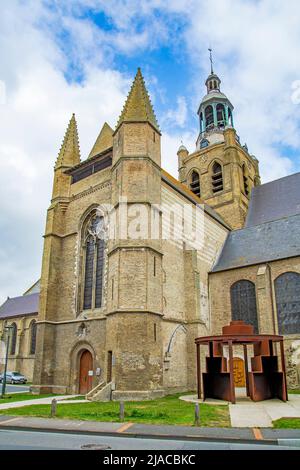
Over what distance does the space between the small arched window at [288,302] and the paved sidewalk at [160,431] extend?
13.3m

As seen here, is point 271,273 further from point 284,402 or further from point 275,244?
point 284,402

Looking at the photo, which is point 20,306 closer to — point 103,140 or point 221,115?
point 103,140

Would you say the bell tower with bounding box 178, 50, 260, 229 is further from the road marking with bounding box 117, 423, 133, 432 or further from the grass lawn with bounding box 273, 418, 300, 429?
the road marking with bounding box 117, 423, 133, 432

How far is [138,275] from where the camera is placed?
1709cm

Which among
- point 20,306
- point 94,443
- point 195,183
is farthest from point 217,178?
Result: point 94,443

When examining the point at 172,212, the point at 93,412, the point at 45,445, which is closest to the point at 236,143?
the point at 172,212

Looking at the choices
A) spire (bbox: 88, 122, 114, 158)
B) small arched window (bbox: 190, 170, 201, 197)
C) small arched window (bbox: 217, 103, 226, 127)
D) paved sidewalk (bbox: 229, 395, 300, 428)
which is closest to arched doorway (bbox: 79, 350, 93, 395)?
paved sidewalk (bbox: 229, 395, 300, 428)

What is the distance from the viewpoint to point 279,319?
21.2 meters

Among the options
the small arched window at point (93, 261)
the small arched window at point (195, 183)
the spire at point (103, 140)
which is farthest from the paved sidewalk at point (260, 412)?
the small arched window at point (195, 183)

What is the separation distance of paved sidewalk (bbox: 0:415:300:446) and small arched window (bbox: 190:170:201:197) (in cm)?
2950

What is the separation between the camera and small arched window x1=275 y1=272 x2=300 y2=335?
20.7m

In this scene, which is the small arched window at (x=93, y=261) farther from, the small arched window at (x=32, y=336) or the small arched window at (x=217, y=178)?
the small arched window at (x=32, y=336)

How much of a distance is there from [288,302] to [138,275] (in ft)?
32.4
